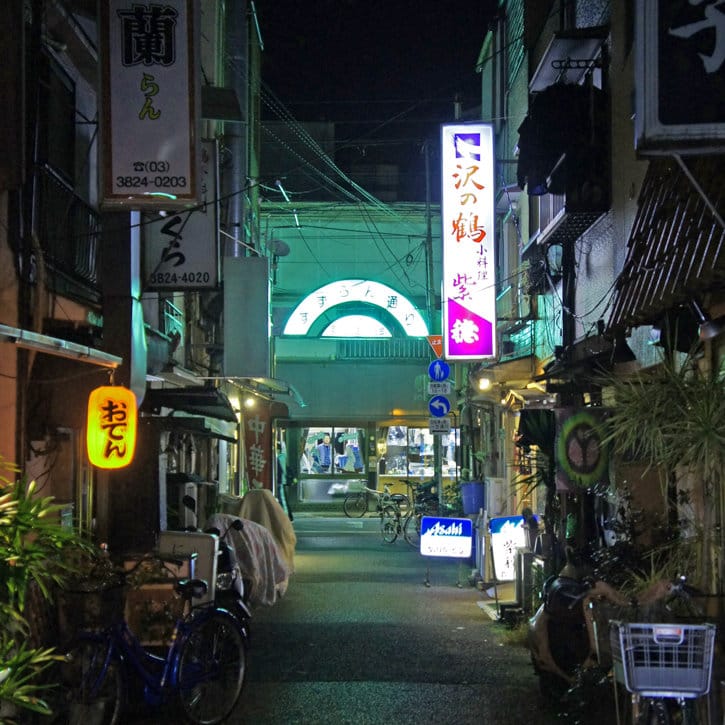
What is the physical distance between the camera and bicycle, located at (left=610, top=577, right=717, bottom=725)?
19.0 ft

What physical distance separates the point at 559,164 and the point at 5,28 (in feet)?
23.5

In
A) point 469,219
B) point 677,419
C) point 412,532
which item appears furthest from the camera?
point 412,532

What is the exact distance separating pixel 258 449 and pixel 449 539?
10952 millimetres

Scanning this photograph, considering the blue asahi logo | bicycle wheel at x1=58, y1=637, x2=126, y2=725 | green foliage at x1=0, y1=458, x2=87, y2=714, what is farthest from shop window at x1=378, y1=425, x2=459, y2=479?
green foliage at x1=0, y1=458, x2=87, y2=714

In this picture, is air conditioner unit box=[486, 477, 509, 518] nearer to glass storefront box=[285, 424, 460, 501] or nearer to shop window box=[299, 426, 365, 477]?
glass storefront box=[285, 424, 460, 501]

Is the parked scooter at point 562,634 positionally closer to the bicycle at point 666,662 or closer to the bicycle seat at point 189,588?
the bicycle at point 666,662

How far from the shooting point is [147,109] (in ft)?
32.6

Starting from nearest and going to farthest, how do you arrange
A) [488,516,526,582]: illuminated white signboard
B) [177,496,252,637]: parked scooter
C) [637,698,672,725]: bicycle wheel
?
1. [637,698,672,725]: bicycle wheel
2. [177,496,252,637]: parked scooter
3. [488,516,526,582]: illuminated white signboard

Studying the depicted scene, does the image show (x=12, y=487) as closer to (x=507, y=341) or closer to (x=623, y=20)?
(x=623, y=20)

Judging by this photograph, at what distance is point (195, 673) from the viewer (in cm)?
845

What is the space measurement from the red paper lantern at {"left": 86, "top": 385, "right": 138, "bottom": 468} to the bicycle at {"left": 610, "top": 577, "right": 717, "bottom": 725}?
641 cm

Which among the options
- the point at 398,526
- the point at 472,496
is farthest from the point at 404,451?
the point at 472,496

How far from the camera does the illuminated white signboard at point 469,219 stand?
19.0 meters

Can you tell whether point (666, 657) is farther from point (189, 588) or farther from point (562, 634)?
Answer: point (189, 588)
